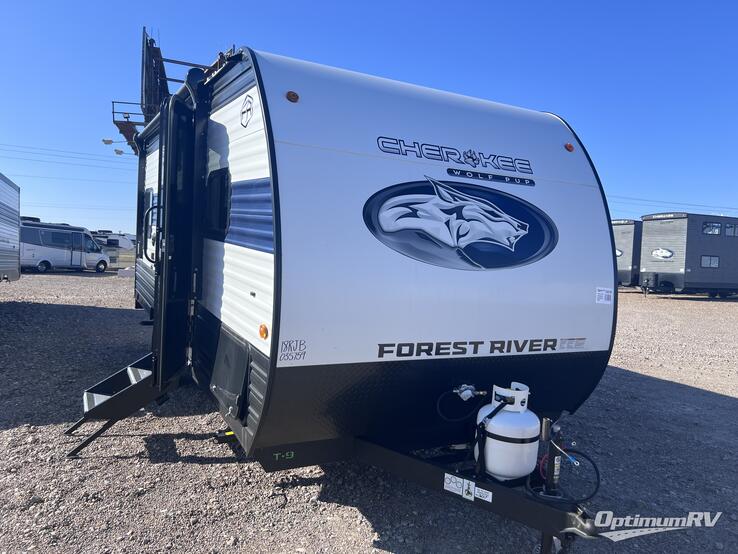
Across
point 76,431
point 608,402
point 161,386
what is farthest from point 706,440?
point 76,431

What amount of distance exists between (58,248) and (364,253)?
84.8 feet

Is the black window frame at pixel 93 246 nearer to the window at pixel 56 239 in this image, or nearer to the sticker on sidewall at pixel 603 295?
the window at pixel 56 239

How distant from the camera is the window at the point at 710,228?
22.2 metres

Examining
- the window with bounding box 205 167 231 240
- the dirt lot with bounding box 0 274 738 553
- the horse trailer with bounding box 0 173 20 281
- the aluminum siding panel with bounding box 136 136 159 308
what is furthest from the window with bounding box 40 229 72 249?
the window with bounding box 205 167 231 240

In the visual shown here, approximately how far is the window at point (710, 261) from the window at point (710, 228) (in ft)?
3.39

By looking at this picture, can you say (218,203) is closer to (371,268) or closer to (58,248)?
(371,268)

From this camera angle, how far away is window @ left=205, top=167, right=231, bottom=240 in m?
3.94

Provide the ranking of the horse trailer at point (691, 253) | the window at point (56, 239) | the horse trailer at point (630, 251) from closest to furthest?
the horse trailer at point (691, 253)
the window at point (56, 239)
the horse trailer at point (630, 251)

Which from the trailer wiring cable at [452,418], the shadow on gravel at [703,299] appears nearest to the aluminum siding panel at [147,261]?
the trailer wiring cable at [452,418]

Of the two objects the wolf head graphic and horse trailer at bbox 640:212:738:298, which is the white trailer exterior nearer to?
the wolf head graphic

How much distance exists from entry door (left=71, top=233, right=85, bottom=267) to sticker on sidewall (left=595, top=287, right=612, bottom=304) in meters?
26.2

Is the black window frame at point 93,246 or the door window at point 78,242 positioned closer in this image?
the door window at point 78,242

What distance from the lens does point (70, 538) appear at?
10.6 ft

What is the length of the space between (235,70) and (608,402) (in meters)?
5.70
